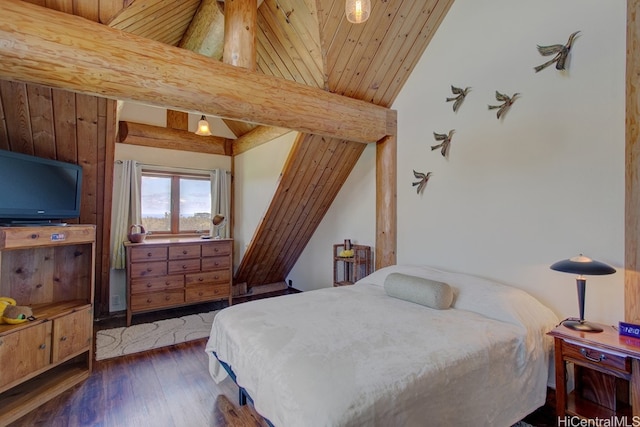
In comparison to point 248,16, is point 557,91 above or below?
below

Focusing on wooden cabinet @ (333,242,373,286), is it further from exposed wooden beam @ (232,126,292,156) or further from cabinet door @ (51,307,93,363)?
cabinet door @ (51,307,93,363)

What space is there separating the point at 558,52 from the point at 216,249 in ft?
13.5

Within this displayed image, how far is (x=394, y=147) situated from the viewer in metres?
3.42

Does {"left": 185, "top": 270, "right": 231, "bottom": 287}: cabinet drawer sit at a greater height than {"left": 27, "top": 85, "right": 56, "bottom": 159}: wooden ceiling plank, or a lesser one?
lesser

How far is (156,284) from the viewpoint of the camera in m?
3.81

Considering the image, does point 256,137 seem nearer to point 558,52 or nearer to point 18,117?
point 18,117

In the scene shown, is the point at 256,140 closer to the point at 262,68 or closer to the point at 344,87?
the point at 262,68

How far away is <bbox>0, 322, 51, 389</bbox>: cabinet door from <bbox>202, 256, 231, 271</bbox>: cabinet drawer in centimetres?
198

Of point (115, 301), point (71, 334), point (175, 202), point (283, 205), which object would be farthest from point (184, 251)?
point (71, 334)

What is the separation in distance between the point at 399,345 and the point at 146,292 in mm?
3336

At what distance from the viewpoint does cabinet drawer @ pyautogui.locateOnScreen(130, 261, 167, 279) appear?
3676 mm

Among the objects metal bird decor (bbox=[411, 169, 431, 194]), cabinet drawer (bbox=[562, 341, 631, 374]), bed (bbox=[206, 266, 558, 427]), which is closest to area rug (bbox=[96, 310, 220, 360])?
bed (bbox=[206, 266, 558, 427])

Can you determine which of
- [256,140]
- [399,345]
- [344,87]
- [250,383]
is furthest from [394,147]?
[250,383]

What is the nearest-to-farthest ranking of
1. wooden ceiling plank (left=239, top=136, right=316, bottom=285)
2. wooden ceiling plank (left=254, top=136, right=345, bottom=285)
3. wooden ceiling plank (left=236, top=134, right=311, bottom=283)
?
wooden ceiling plank (left=236, top=134, right=311, bottom=283)
wooden ceiling plank (left=239, top=136, right=316, bottom=285)
wooden ceiling plank (left=254, top=136, right=345, bottom=285)
